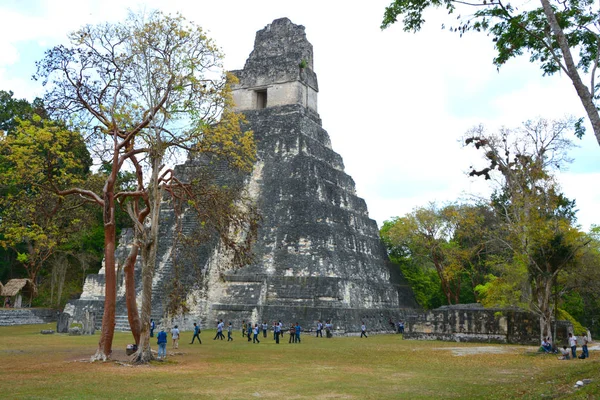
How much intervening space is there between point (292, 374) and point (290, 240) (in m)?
13.3

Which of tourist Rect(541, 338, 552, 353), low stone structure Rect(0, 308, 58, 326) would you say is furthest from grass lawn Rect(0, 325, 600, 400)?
low stone structure Rect(0, 308, 58, 326)

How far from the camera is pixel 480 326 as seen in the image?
64.1ft

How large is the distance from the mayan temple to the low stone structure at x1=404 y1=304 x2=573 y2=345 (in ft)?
9.59

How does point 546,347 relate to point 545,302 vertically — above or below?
below

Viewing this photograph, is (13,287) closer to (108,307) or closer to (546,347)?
(108,307)

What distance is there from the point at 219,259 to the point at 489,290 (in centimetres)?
1176

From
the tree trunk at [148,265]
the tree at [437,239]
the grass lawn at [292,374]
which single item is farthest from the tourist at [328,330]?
the tree at [437,239]

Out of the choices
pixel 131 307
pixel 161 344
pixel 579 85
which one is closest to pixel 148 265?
pixel 131 307

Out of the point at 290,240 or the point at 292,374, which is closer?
the point at 292,374

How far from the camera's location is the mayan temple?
21.5 m

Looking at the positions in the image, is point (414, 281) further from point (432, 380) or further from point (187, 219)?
point (432, 380)

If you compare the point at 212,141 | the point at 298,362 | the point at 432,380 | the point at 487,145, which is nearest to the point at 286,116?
the point at 487,145

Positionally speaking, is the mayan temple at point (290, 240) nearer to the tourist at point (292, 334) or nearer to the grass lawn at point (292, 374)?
the tourist at point (292, 334)

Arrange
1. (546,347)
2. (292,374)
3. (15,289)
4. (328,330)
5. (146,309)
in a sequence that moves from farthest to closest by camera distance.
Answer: (15,289) → (328,330) → (546,347) → (146,309) → (292,374)
